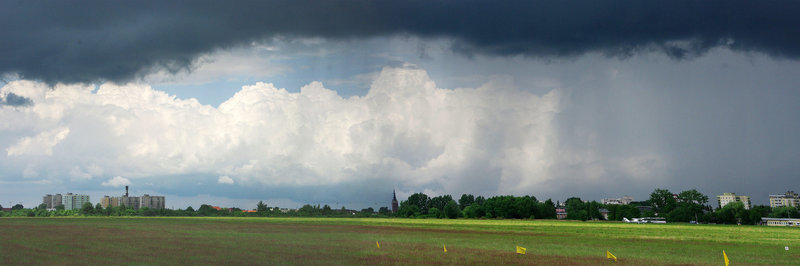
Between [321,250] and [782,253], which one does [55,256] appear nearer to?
[321,250]

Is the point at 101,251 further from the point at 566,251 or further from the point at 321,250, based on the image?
the point at 566,251

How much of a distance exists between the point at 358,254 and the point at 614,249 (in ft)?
78.1

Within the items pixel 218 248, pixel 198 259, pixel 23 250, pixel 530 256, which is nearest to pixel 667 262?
pixel 530 256

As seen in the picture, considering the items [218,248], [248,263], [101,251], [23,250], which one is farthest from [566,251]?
[23,250]

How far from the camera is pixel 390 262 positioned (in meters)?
37.6

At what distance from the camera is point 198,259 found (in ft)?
128

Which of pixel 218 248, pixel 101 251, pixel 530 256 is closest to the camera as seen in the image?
pixel 530 256

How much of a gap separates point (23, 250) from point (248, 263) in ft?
80.3

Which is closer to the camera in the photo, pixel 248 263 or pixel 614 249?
pixel 248 263

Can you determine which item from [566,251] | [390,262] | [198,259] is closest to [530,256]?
[566,251]

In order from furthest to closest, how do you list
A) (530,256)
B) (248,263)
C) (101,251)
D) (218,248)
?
(218,248)
(101,251)
(530,256)
(248,263)

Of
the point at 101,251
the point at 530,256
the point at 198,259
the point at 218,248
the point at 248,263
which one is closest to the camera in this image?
the point at 248,263

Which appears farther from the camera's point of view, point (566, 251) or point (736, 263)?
point (566, 251)

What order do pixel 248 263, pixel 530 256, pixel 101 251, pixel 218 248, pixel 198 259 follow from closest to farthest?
pixel 248 263 → pixel 198 259 → pixel 530 256 → pixel 101 251 → pixel 218 248
